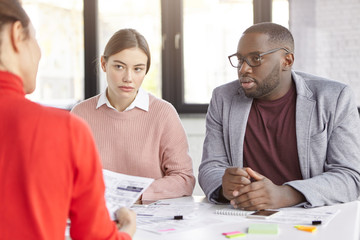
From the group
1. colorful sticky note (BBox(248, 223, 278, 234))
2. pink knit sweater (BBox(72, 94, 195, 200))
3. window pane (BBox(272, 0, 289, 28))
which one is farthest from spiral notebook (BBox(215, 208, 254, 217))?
window pane (BBox(272, 0, 289, 28))

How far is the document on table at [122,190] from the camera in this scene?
1.34m

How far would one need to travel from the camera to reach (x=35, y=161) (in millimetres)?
883

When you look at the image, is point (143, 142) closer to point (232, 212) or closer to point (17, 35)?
point (232, 212)

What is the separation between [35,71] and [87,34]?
3.64 metres

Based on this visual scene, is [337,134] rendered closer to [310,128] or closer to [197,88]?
[310,128]

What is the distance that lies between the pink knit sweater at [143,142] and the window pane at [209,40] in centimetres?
196

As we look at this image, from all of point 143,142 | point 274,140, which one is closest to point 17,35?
point 143,142

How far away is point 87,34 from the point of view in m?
4.54

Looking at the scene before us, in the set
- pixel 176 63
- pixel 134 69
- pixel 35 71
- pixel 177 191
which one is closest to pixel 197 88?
pixel 176 63

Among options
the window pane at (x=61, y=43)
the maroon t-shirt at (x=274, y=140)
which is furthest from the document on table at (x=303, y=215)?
the window pane at (x=61, y=43)

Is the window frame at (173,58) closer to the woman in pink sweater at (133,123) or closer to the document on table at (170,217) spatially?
the woman in pink sweater at (133,123)

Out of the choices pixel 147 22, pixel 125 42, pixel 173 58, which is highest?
pixel 147 22

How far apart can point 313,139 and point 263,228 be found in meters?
0.78

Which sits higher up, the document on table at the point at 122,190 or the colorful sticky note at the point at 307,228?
the document on table at the point at 122,190
